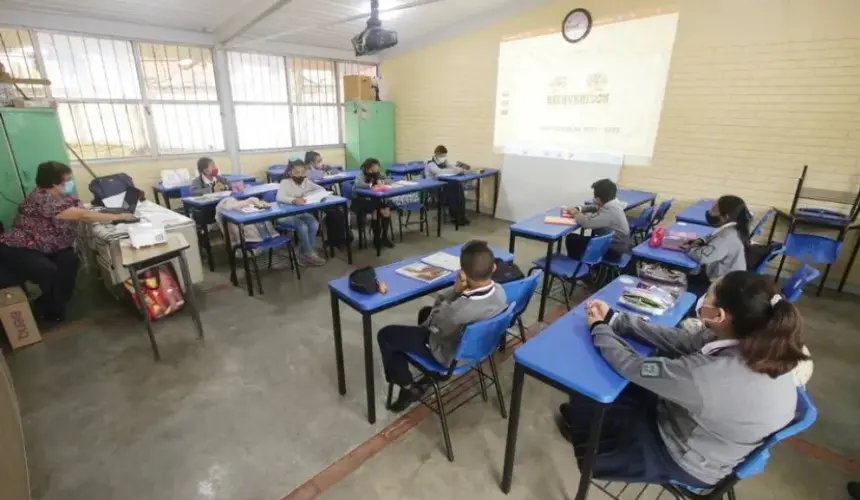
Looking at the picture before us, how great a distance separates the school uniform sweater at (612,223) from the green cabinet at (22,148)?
5.66 metres

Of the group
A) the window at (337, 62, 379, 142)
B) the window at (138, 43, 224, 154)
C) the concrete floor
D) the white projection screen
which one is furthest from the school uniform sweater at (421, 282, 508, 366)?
the window at (337, 62, 379, 142)

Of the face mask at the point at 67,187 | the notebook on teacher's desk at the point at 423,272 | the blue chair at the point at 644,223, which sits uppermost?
the face mask at the point at 67,187

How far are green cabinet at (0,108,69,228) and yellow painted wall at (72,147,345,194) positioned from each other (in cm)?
123

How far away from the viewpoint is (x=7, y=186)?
416 centimetres

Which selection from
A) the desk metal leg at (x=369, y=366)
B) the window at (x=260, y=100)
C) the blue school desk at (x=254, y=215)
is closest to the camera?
the desk metal leg at (x=369, y=366)

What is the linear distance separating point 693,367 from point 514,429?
2.55 ft

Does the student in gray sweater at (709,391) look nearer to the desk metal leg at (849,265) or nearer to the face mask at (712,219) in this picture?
the face mask at (712,219)

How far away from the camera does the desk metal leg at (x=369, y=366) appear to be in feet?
6.81

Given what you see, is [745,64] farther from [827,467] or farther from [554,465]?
[554,465]

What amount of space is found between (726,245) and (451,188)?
4180 mm

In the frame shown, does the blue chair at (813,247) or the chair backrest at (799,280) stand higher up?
the chair backrest at (799,280)

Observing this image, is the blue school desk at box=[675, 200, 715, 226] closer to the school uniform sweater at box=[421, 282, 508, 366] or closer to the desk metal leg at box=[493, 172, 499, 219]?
the desk metal leg at box=[493, 172, 499, 219]

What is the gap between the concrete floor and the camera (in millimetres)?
1961

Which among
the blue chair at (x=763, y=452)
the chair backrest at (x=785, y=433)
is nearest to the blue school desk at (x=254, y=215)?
the blue chair at (x=763, y=452)
